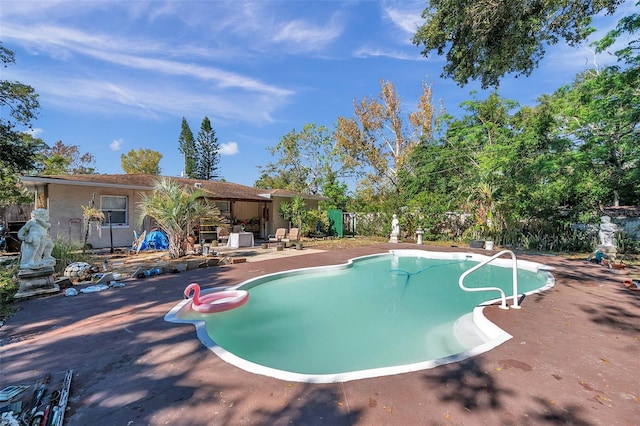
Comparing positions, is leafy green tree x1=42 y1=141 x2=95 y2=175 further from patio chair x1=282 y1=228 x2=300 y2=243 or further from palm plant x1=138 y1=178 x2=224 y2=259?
palm plant x1=138 y1=178 x2=224 y2=259

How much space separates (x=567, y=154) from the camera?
1324cm

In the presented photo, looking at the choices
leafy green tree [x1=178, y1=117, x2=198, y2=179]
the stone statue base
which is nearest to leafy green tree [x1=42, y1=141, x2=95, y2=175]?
leafy green tree [x1=178, y1=117, x2=198, y2=179]

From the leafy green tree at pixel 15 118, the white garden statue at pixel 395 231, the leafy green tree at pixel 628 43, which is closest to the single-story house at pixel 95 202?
the leafy green tree at pixel 15 118

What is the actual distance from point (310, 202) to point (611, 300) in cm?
1610

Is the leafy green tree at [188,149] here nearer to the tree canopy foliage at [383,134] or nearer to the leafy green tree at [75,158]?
the leafy green tree at [75,158]

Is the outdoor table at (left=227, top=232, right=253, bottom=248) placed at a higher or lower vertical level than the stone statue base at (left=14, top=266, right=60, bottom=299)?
higher

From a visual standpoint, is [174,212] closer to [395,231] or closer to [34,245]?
[34,245]

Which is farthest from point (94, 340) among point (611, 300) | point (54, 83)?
point (54, 83)

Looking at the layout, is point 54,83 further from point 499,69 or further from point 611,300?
point 611,300

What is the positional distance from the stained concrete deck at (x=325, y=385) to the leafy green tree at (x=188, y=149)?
35144 mm

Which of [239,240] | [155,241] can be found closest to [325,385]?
[239,240]

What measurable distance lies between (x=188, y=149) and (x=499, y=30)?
36892mm

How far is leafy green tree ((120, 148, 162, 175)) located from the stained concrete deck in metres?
36.0

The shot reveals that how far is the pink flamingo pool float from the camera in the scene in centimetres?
537
